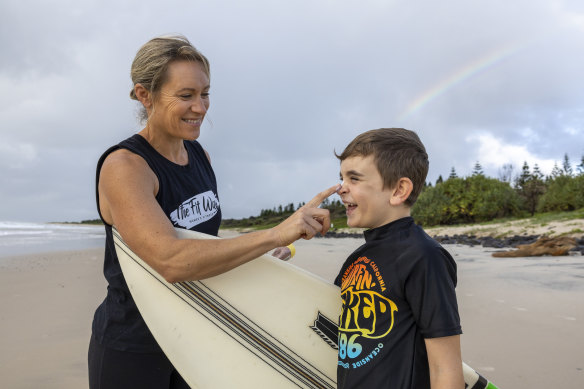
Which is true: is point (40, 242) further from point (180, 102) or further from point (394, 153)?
point (394, 153)

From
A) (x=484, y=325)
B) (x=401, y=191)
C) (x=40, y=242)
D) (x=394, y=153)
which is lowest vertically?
(x=40, y=242)

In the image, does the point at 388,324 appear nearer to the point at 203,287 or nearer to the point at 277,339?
the point at 277,339

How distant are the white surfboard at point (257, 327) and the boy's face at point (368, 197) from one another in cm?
49

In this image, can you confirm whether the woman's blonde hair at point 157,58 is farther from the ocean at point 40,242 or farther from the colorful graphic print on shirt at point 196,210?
the ocean at point 40,242

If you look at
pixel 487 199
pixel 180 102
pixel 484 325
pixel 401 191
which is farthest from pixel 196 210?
pixel 487 199

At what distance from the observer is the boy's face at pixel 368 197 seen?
154 centimetres

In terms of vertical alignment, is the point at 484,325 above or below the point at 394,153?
below

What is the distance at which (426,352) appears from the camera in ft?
4.44

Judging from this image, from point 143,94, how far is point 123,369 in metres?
1.04

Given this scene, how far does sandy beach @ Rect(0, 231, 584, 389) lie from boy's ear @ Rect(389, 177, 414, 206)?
80.1 inches

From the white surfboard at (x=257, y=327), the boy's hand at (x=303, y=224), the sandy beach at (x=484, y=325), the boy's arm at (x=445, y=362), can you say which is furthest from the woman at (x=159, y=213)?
the sandy beach at (x=484, y=325)

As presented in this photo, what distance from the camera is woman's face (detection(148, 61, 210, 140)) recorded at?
63.6 inches

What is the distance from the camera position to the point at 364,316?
1.43 m

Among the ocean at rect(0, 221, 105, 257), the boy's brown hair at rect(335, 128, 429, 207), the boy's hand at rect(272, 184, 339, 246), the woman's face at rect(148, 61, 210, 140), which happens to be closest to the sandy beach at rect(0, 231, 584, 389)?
the boy's brown hair at rect(335, 128, 429, 207)
